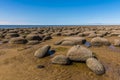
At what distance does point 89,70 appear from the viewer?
9.14 meters

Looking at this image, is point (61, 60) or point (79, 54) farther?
point (79, 54)

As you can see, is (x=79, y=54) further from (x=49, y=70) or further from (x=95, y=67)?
(x=49, y=70)

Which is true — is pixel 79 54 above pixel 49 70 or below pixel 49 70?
above

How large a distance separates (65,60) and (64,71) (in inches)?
43.2

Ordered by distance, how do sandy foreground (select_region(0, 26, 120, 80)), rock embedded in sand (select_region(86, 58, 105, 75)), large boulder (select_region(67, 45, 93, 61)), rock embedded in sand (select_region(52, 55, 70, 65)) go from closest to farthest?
1. sandy foreground (select_region(0, 26, 120, 80))
2. rock embedded in sand (select_region(86, 58, 105, 75))
3. rock embedded in sand (select_region(52, 55, 70, 65))
4. large boulder (select_region(67, 45, 93, 61))

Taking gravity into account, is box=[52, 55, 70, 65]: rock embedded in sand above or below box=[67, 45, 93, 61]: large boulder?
below

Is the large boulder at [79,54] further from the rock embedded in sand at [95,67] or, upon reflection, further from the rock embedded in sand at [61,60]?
the rock embedded in sand at [95,67]

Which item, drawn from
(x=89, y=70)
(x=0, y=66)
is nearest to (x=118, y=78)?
(x=89, y=70)

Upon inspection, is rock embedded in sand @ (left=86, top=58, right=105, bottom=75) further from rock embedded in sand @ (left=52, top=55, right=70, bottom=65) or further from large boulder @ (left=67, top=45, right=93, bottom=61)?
rock embedded in sand @ (left=52, top=55, right=70, bottom=65)

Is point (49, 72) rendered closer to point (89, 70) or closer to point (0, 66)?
point (89, 70)

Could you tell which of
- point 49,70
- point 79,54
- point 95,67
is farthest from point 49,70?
point 95,67

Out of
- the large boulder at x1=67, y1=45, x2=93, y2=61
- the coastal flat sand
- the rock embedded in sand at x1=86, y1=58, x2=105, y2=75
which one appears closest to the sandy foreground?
the coastal flat sand

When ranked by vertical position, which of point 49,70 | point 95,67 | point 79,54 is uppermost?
point 79,54

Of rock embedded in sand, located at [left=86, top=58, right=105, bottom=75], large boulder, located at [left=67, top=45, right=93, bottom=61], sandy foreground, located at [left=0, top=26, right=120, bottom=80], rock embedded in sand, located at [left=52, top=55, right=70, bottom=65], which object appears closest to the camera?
sandy foreground, located at [left=0, top=26, right=120, bottom=80]
